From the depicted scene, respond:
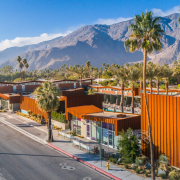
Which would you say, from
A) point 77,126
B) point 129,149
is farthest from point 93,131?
point 129,149

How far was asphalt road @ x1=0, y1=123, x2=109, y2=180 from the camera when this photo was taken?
1567 centimetres

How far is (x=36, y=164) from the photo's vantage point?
18.0 m

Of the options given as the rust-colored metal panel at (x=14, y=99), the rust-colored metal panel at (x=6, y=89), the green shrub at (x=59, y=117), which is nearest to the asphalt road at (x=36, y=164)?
the green shrub at (x=59, y=117)

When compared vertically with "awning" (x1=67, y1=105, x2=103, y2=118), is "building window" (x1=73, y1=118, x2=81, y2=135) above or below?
below

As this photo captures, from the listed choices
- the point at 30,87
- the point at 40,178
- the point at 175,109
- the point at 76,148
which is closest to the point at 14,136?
the point at 76,148

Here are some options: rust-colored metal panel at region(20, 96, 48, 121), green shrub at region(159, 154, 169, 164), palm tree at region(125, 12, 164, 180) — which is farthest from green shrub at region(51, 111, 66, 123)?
palm tree at region(125, 12, 164, 180)

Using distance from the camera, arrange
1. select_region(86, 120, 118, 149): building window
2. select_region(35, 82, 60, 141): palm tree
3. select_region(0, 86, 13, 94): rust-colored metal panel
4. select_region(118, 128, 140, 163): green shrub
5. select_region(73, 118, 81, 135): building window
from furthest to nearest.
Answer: select_region(0, 86, 13, 94): rust-colored metal panel → select_region(73, 118, 81, 135): building window → select_region(35, 82, 60, 141): palm tree → select_region(86, 120, 118, 149): building window → select_region(118, 128, 140, 163): green shrub

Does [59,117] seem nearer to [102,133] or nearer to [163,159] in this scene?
[102,133]

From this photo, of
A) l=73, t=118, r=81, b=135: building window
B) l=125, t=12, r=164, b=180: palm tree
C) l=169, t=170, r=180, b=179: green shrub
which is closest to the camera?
l=169, t=170, r=180, b=179: green shrub

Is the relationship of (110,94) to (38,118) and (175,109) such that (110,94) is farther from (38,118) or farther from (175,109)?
(175,109)

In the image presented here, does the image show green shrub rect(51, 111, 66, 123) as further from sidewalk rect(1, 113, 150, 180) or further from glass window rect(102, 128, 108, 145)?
glass window rect(102, 128, 108, 145)

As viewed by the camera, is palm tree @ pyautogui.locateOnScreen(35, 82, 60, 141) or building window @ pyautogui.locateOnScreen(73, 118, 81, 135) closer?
palm tree @ pyautogui.locateOnScreen(35, 82, 60, 141)

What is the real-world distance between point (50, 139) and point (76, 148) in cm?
424

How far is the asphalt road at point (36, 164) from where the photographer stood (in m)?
15.7
